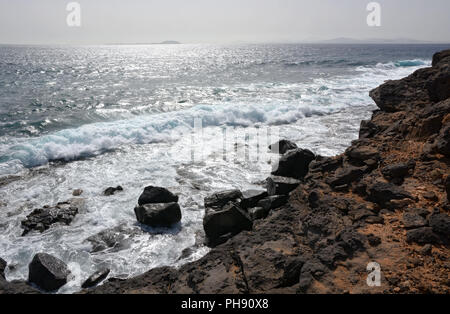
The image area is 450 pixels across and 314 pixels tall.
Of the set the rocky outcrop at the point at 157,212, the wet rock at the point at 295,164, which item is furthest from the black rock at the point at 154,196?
the wet rock at the point at 295,164

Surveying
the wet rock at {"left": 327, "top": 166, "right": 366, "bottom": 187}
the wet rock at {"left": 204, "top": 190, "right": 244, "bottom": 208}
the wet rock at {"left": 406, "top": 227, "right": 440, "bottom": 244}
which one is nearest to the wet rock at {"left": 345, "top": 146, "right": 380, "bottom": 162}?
Answer: the wet rock at {"left": 327, "top": 166, "right": 366, "bottom": 187}

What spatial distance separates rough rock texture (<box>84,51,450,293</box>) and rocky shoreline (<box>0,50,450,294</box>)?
0.01 m

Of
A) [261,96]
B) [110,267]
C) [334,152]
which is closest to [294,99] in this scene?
[261,96]

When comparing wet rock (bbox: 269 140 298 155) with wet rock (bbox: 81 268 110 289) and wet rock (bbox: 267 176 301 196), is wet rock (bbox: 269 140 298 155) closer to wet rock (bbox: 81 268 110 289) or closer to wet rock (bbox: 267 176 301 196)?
wet rock (bbox: 267 176 301 196)

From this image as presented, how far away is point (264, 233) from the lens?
5.11 meters

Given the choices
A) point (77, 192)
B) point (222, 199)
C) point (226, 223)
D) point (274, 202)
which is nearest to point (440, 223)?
point (274, 202)

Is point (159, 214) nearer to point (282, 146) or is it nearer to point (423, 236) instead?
point (423, 236)

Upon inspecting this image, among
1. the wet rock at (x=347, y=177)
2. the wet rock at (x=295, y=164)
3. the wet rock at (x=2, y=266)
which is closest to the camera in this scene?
the wet rock at (x=2, y=266)

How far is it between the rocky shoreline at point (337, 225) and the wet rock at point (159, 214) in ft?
0.08

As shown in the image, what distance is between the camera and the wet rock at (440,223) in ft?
12.7

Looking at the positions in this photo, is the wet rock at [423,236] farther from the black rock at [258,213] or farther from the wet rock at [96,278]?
the wet rock at [96,278]

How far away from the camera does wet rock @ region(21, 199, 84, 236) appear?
670 centimetres

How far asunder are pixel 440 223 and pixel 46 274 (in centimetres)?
636

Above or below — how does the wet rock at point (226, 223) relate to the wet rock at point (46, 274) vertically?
above
